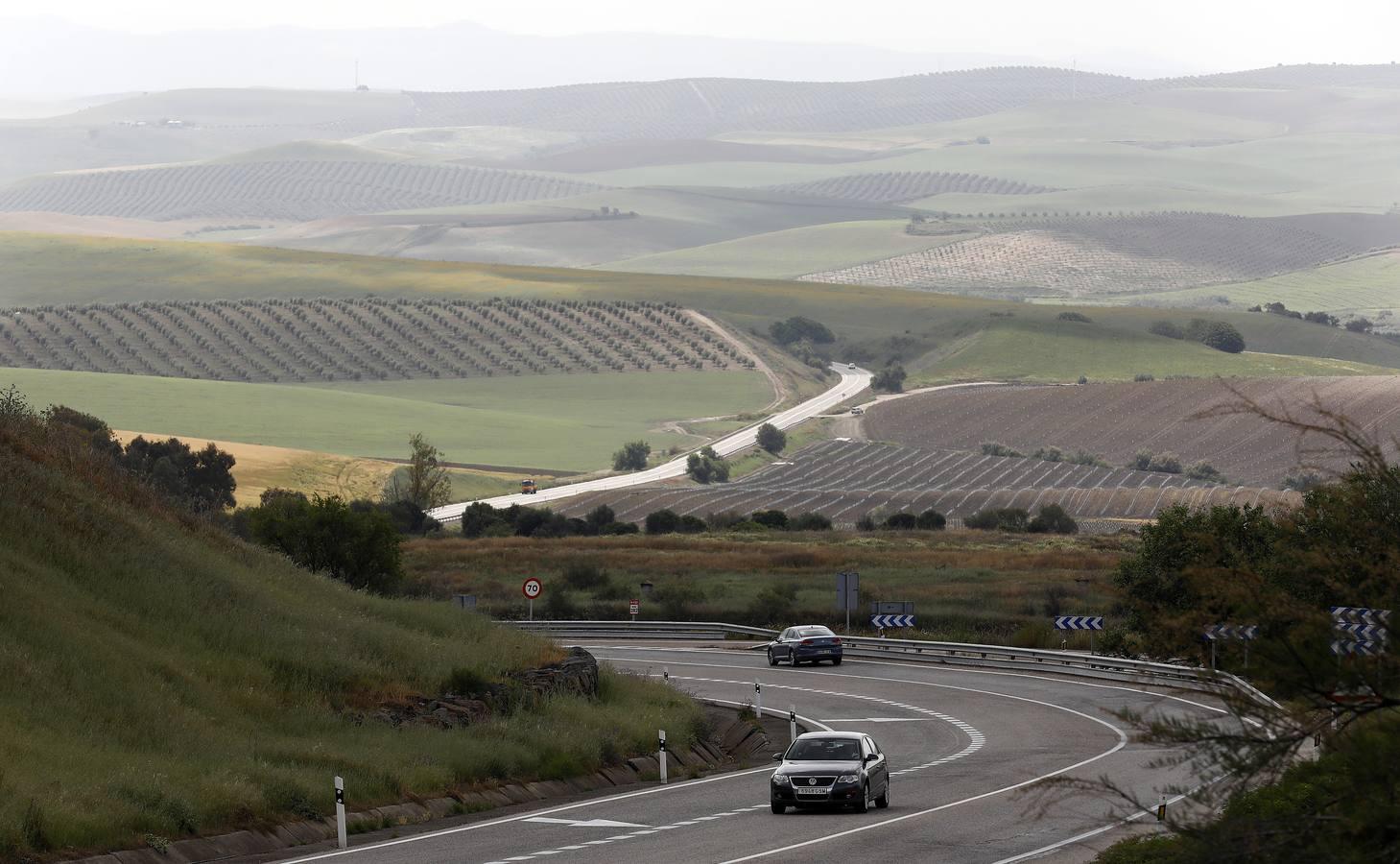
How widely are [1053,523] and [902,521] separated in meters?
8.68

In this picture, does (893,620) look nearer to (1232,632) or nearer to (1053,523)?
(1053,523)

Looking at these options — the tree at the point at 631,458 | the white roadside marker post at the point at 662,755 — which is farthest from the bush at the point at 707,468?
the white roadside marker post at the point at 662,755

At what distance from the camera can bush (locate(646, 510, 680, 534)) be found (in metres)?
109

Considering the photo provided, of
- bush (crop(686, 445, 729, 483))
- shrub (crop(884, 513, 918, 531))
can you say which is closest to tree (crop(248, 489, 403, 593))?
shrub (crop(884, 513, 918, 531))

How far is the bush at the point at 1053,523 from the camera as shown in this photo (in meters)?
107

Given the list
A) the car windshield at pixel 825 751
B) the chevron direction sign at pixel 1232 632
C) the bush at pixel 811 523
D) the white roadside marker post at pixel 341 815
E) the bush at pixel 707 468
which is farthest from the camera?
the bush at pixel 707 468

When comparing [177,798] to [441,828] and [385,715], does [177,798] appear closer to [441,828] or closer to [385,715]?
[441,828]

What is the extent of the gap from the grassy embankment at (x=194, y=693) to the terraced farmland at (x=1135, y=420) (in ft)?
352

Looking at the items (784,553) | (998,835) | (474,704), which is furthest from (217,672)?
(784,553)

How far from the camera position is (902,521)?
110 meters

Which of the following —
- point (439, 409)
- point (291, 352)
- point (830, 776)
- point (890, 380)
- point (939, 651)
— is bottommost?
point (939, 651)

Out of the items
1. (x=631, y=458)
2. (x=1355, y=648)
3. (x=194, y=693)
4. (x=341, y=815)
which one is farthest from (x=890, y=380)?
(x=1355, y=648)

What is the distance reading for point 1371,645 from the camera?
1102 centimetres

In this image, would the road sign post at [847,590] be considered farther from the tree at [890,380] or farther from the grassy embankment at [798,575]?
the tree at [890,380]
